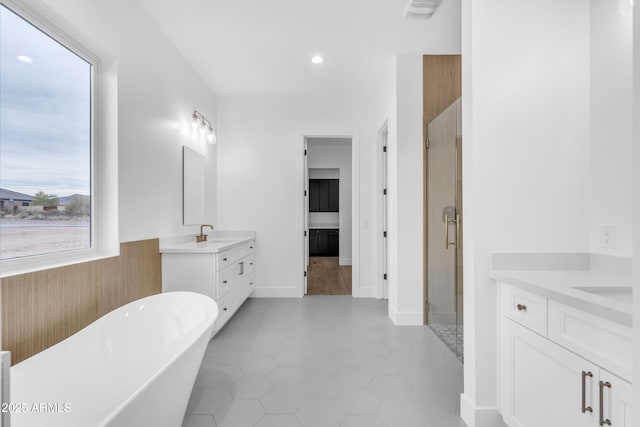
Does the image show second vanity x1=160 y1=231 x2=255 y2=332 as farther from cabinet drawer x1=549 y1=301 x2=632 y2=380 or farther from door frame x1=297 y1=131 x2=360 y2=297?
cabinet drawer x1=549 y1=301 x2=632 y2=380

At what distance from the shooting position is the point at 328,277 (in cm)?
618

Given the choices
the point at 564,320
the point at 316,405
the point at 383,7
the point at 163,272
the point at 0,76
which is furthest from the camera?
the point at 163,272

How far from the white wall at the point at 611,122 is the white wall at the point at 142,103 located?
2.88 meters

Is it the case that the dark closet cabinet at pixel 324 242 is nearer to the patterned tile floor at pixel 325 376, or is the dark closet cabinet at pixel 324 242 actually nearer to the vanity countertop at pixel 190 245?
the vanity countertop at pixel 190 245

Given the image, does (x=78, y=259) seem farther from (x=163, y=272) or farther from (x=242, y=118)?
(x=242, y=118)

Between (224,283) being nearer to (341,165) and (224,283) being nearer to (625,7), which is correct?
(625,7)

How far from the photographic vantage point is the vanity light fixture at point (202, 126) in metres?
3.79

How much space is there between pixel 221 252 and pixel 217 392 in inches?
49.6

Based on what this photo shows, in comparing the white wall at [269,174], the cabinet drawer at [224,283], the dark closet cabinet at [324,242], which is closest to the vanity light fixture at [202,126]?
the white wall at [269,174]

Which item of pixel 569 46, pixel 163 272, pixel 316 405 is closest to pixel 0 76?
pixel 163 272

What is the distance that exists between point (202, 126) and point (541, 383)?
3.85 m

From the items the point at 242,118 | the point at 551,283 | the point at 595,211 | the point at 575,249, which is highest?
the point at 242,118

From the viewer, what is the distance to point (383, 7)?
8.92ft

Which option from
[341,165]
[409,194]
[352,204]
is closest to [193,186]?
[352,204]
